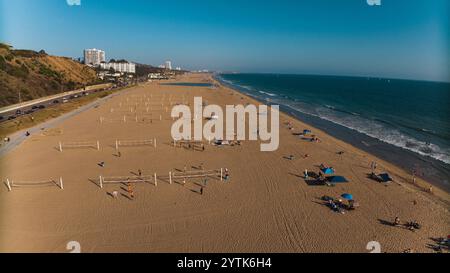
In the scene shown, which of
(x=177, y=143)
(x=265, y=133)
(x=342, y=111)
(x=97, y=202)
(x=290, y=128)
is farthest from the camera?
(x=342, y=111)

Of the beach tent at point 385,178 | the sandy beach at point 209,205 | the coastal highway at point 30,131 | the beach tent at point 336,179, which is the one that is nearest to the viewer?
the sandy beach at point 209,205

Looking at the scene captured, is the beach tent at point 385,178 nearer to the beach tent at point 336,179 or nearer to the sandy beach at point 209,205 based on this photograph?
the sandy beach at point 209,205

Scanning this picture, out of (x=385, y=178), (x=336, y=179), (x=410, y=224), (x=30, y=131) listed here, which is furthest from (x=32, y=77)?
(x=410, y=224)

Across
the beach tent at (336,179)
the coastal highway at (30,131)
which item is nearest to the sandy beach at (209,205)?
the beach tent at (336,179)

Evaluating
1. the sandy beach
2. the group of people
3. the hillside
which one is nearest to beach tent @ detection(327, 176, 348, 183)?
the sandy beach

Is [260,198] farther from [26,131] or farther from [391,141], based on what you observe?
[26,131]

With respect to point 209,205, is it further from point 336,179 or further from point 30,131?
point 30,131
